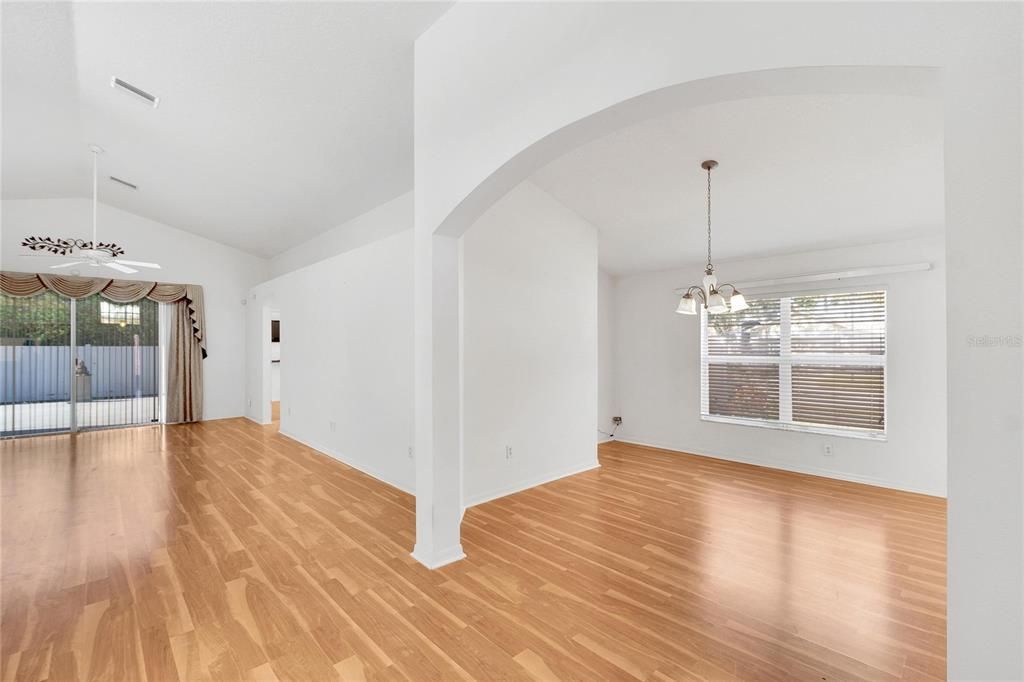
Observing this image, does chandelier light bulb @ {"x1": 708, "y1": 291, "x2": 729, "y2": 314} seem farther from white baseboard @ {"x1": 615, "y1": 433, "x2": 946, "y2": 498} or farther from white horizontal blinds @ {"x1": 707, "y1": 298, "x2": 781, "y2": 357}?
white baseboard @ {"x1": 615, "y1": 433, "x2": 946, "y2": 498}

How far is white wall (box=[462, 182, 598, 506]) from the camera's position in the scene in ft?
12.7

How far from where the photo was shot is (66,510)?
3602 mm

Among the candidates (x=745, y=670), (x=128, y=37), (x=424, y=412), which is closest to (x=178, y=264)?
(x=128, y=37)

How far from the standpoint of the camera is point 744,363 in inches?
205

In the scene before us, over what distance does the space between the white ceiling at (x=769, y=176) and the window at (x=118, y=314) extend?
757 cm

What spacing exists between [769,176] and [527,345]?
8.34 feet

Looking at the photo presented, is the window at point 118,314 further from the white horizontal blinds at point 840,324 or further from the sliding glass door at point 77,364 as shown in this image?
the white horizontal blinds at point 840,324

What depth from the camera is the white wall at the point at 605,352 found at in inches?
243

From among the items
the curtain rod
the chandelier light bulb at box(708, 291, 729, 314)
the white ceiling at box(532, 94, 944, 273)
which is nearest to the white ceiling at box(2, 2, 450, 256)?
the white ceiling at box(532, 94, 944, 273)

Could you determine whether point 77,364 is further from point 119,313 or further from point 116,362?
point 119,313

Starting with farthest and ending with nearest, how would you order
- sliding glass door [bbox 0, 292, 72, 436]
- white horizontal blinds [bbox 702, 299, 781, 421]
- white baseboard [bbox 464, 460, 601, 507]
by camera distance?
sliding glass door [bbox 0, 292, 72, 436] < white horizontal blinds [bbox 702, 299, 781, 421] < white baseboard [bbox 464, 460, 601, 507]

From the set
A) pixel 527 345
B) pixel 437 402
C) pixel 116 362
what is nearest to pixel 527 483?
pixel 527 345

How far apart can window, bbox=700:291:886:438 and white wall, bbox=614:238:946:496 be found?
0.36ft

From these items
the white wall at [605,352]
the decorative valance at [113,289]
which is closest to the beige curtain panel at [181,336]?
the decorative valance at [113,289]
